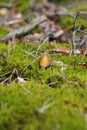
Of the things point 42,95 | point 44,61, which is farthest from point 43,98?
point 44,61

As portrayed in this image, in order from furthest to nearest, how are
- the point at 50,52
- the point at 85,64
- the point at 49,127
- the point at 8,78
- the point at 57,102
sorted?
the point at 50,52
the point at 85,64
the point at 8,78
the point at 57,102
the point at 49,127

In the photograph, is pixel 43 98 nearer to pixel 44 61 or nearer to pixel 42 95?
pixel 42 95

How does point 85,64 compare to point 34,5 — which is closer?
point 85,64

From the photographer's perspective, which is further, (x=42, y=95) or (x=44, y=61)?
(x=44, y=61)

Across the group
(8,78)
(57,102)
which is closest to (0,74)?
(8,78)

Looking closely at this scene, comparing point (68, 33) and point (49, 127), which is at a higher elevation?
point (49, 127)

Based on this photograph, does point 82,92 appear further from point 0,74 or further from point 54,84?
point 0,74

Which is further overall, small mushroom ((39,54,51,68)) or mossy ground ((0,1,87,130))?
small mushroom ((39,54,51,68))

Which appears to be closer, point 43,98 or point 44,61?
point 43,98

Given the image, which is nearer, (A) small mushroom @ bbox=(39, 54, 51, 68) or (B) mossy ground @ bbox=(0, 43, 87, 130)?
(B) mossy ground @ bbox=(0, 43, 87, 130)

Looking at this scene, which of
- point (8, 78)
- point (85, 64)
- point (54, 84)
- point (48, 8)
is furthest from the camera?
point (48, 8)

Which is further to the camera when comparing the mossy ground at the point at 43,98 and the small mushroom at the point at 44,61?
the small mushroom at the point at 44,61
